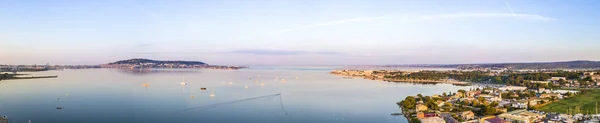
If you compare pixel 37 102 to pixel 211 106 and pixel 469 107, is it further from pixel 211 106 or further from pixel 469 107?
pixel 469 107

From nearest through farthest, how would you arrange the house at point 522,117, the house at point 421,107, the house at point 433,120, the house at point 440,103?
the house at point 433,120 → the house at point 522,117 → the house at point 421,107 → the house at point 440,103

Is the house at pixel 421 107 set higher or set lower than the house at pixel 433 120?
higher

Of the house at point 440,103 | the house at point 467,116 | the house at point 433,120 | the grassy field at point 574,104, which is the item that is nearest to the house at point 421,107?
the house at point 440,103

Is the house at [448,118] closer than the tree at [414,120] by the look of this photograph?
Yes

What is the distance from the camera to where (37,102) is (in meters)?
10.3

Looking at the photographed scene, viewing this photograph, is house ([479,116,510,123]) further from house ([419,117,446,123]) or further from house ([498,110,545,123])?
house ([419,117,446,123])

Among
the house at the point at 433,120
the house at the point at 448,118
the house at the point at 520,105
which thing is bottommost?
the house at the point at 448,118

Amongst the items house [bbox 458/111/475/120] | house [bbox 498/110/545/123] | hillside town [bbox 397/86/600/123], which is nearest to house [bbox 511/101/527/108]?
hillside town [bbox 397/86/600/123]

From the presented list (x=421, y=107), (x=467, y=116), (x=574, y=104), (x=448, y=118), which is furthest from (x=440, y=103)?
(x=574, y=104)

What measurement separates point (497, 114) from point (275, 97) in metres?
6.30

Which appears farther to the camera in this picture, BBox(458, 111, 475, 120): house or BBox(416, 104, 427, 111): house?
BBox(416, 104, 427, 111): house

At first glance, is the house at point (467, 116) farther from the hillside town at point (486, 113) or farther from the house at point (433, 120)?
the house at point (433, 120)

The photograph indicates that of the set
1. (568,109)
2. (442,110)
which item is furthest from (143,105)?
(568,109)

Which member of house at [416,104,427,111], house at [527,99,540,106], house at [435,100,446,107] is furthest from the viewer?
house at [527,99,540,106]
